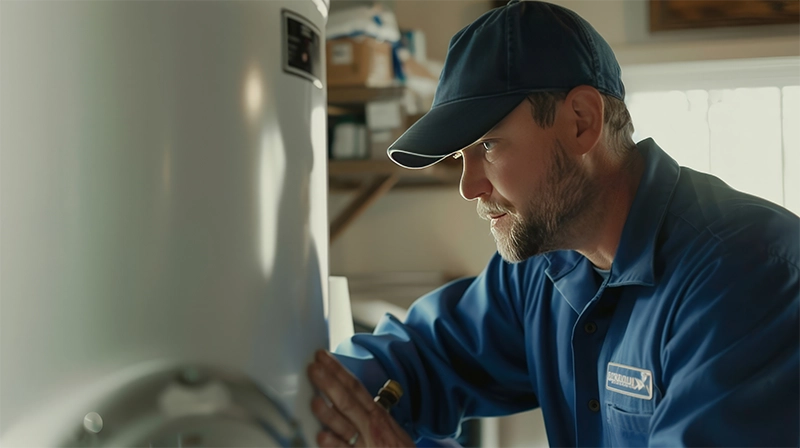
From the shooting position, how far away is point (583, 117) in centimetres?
89

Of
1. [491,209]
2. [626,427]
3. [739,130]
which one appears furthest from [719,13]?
[626,427]

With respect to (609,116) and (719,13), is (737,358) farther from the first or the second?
(719,13)

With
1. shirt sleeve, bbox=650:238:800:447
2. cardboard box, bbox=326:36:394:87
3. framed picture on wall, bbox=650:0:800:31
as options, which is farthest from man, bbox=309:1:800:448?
framed picture on wall, bbox=650:0:800:31

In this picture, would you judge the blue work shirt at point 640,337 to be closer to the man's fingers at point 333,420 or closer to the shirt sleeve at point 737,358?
the shirt sleeve at point 737,358

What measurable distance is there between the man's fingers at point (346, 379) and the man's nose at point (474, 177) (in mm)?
286

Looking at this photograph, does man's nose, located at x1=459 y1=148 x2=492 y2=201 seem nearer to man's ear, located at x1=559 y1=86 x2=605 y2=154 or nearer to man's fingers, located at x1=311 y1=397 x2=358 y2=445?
man's ear, located at x1=559 y1=86 x2=605 y2=154

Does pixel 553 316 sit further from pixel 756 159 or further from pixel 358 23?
pixel 756 159

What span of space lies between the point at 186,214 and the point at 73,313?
10 cm

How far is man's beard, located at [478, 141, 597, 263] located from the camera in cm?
90

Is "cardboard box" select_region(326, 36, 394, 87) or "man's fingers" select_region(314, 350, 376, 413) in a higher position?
"cardboard box" select_region(326, 36, 394, 87)

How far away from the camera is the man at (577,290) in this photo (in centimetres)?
67

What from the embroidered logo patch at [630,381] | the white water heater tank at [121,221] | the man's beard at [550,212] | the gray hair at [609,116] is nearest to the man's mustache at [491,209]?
the man's beard at [550,212]

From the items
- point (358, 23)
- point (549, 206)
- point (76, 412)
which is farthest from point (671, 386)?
point (358, 23)

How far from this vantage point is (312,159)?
604 mm
